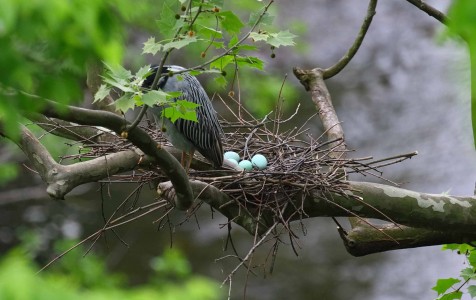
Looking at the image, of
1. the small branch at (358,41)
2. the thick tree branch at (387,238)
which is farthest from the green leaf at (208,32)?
the small branch at (358,41)

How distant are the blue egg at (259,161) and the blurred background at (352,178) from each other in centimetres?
242

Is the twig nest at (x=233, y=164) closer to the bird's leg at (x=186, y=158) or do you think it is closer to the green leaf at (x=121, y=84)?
the bird's leg at (x=186, y=158)

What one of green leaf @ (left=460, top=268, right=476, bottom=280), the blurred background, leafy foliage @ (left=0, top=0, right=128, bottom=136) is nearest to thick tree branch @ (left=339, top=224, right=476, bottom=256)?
green leaf @ (left=460, top=268, right=476, bottom=280)

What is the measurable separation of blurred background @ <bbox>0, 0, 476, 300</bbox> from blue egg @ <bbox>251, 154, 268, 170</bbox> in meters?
2.42

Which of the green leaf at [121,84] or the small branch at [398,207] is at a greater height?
the green leaf at [121,84]

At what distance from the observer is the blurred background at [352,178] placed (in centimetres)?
670

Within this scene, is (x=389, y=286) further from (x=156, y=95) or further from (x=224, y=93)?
(x=156, y=95)

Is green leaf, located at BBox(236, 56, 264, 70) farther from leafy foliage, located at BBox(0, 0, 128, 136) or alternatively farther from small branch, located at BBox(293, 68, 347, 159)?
leafy foliage, located at BBox(0, 0, 128, 136)

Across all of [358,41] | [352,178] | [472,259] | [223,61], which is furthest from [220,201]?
[352,178]

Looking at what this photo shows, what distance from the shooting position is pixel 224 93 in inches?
311

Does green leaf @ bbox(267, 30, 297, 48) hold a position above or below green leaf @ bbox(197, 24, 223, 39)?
below

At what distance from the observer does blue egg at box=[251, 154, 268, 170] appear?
10.6ft

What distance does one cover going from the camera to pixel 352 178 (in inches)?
262

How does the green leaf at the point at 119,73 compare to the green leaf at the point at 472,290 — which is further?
the green leaf at the point at 472,290
